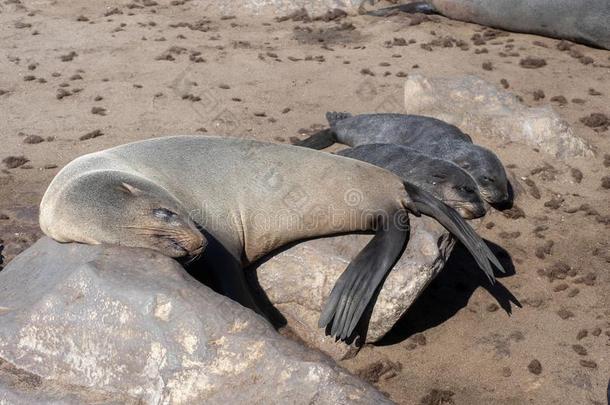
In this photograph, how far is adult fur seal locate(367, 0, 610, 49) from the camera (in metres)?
9.57

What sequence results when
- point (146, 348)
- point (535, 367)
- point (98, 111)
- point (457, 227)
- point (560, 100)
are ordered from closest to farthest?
1. point (146, 348)
2. point (535, 367)
3. point (457, 227)
4. point (98, 111)
5. point (560, 100)

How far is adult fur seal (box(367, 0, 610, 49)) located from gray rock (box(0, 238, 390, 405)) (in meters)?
7.29

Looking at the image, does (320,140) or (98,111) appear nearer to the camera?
(320,140)

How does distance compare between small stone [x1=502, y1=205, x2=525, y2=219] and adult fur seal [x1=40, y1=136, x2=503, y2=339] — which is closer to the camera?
adult fur seal [x1=40, y1=136, x2=503, y2=339]

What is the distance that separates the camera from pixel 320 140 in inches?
282

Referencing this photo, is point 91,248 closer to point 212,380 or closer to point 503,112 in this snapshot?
point 212,380

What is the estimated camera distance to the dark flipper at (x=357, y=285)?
14.6 feet

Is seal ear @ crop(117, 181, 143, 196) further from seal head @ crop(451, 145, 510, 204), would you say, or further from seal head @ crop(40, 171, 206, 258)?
seal head @ crop(451, 145, 510, 204)

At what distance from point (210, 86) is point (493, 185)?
130 inches

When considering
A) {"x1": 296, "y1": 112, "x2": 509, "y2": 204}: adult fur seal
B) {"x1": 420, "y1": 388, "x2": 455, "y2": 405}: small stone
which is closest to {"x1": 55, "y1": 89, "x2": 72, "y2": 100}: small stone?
{"x1": 296, "y1": 112, "x2": 509, "y2": 204}: adult fur seal

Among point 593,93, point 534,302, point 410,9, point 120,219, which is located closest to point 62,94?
point 120,219

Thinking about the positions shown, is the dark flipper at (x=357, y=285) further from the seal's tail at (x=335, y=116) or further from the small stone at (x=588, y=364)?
the seal's tail at (x=335, y=116)

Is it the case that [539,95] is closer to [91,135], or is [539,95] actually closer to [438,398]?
[91,135]

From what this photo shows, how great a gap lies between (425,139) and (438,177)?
0.86 metres
